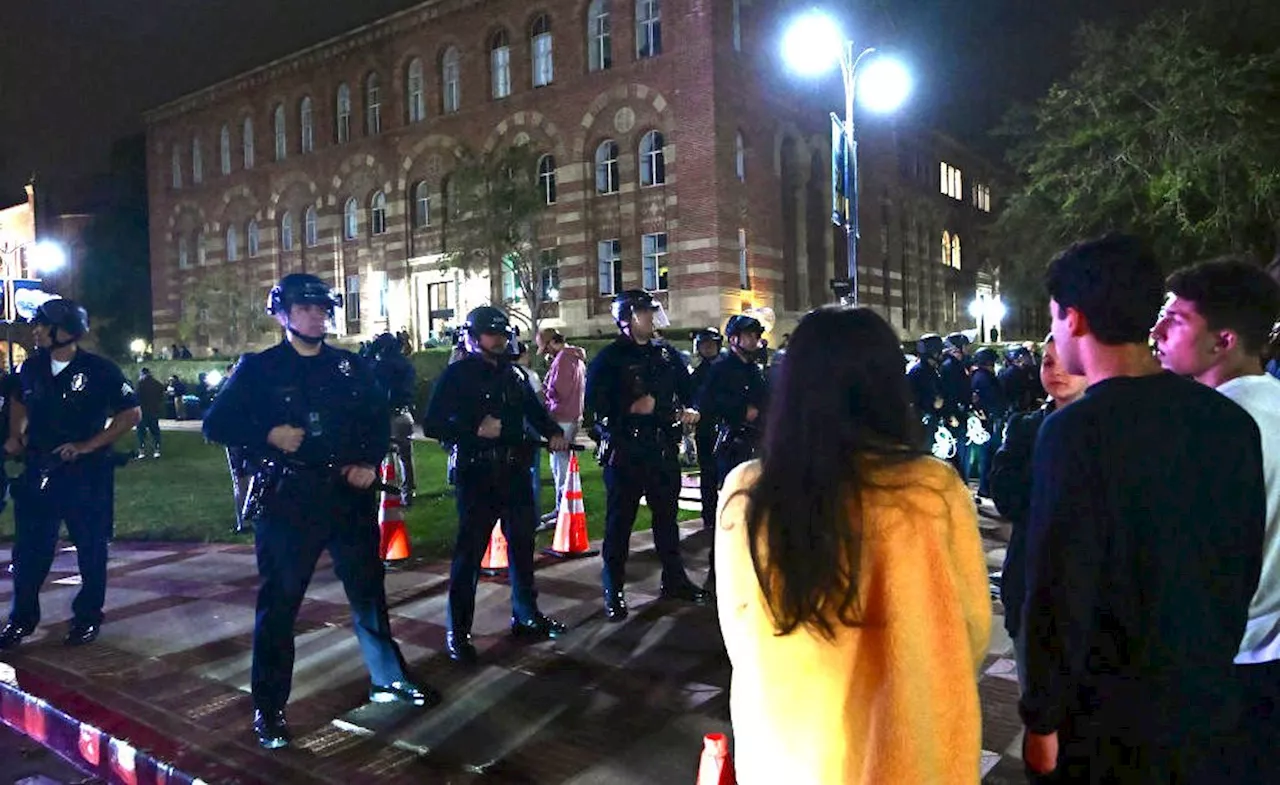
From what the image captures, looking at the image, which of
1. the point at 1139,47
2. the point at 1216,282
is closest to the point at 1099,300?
the point at 1216,282

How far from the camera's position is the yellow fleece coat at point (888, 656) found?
6.11 ft

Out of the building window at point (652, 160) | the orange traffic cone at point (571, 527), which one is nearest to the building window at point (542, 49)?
the building window at point (652, 160)

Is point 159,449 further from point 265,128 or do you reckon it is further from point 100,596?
point 265,128

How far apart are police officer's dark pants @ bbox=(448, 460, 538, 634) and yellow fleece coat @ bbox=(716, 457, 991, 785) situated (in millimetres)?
3901

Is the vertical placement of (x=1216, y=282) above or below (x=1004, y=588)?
above

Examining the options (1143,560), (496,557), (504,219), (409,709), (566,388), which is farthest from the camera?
(504,219)

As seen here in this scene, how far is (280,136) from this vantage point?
39.8 meters

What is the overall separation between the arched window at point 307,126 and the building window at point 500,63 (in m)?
10.5

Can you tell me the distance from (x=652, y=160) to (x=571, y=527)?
2220 centimetres

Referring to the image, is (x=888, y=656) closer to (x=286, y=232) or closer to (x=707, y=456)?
(x=707, y=456)

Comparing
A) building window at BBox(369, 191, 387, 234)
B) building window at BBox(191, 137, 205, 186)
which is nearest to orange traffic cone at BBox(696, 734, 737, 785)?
building window at BBox(369, 191, 387, 234)

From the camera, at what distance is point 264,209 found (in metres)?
40.8

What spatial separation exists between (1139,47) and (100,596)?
90.7 feet

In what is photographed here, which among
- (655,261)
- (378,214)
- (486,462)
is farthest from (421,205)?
(486,462)
